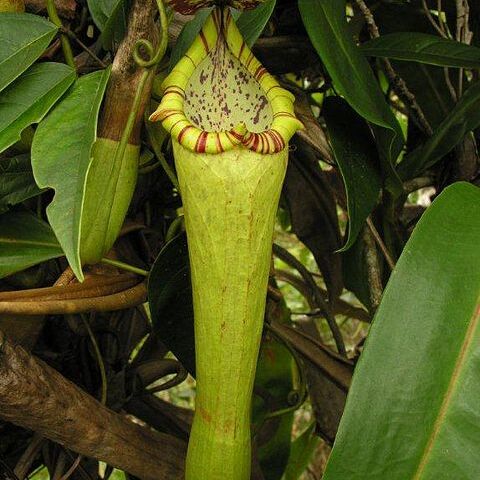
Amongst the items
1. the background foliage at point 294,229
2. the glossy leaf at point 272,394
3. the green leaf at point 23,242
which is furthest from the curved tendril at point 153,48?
the glossy leaf at point 272,394

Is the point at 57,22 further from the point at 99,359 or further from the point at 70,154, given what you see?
the point at 99,359

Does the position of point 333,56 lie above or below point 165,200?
above

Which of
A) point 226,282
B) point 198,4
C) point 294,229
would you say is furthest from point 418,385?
point 294,229

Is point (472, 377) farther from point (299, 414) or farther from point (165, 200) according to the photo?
point (299, 414)

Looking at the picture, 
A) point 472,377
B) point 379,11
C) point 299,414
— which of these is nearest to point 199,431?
point 472,377

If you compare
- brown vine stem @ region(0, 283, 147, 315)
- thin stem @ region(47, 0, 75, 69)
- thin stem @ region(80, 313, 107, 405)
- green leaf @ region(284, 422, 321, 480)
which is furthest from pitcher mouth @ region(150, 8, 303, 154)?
green leaf @ region(284, 422, 321, 480)

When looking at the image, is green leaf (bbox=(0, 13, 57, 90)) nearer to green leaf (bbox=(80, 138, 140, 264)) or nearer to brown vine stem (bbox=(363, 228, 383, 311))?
green leaf (bbox=(80, 138, 140, 264))
